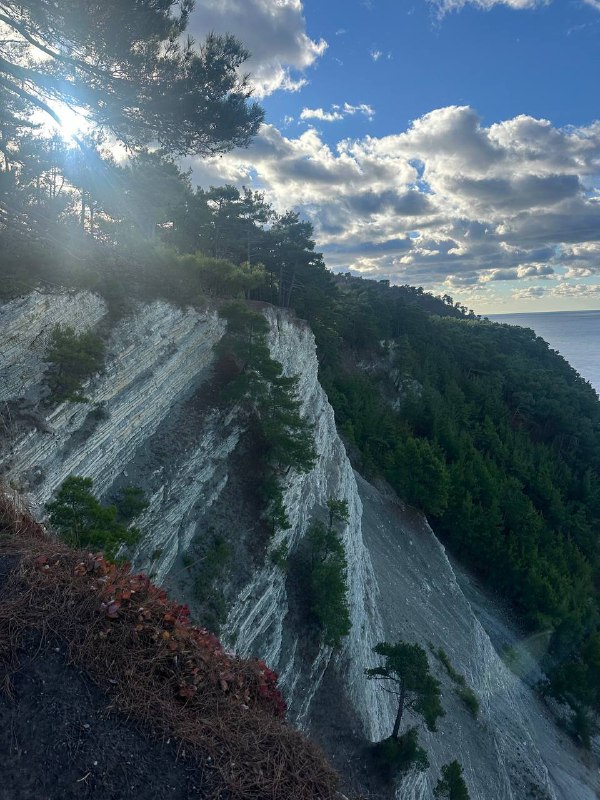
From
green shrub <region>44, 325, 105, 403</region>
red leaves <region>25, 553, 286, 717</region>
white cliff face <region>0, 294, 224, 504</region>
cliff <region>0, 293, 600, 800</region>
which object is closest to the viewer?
red leaves <region>25, 553, 286, 717</region>

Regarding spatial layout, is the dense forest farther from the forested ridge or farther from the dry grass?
the dry grass

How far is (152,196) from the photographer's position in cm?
2122

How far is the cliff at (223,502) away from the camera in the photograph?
Answer: 13094mm

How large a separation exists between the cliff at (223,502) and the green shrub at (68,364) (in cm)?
31

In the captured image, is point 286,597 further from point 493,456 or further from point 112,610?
point 493,456

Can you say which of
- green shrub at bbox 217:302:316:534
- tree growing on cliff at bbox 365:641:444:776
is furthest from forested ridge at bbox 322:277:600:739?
tree growing on cliff at bbox 365:641:444:776

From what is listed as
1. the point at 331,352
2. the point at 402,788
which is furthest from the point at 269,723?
the point at 331,352

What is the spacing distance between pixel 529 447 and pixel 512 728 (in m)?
41.7

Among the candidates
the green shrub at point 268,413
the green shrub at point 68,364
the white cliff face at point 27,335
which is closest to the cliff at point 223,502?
the white cliff face at point 27,335

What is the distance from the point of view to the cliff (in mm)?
13094

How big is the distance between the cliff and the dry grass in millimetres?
6399

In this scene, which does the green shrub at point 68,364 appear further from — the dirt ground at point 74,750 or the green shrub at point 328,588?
the green shrub at point 328,588

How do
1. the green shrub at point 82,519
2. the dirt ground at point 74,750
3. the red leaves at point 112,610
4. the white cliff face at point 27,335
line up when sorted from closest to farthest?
the dirt ground at point 74,750 < the red leaves at point 112,610 < the green shrub at point 82,519 < the white cliff face at point 27,335

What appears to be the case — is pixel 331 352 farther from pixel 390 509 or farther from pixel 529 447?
pixel 529 447
